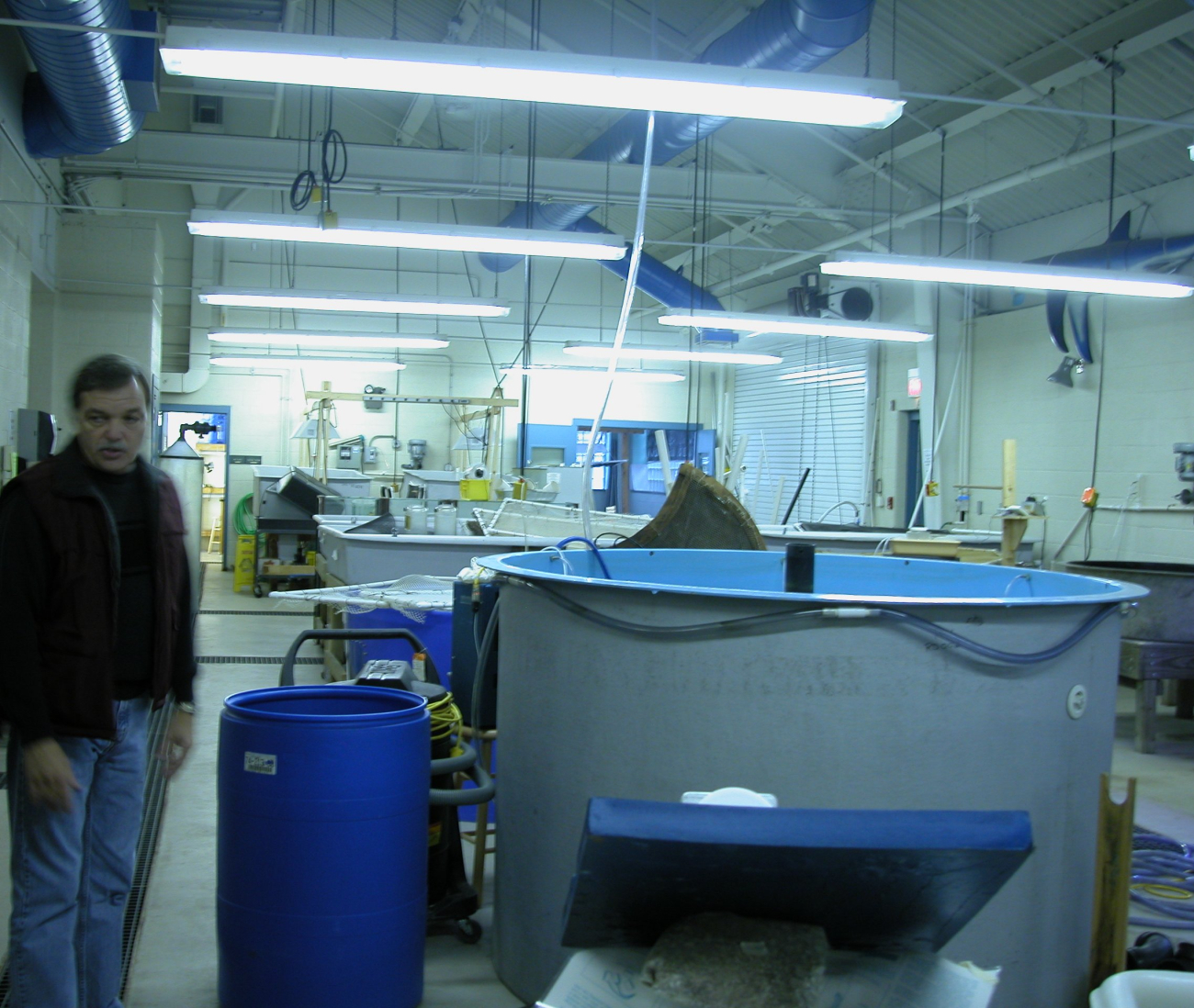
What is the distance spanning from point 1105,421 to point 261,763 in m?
7.54

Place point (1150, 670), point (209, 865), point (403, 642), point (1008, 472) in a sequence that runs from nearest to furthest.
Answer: point (209, 865) < point (403, 642) < point (1150, 670) < point (1008, 472)

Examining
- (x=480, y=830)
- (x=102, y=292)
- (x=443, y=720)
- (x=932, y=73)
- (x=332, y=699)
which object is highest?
(x=932, y=73)

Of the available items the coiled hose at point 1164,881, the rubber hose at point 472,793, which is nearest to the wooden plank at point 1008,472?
the coiled hose at point 1164,881

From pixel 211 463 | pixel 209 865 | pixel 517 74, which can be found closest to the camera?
pixel 209 865

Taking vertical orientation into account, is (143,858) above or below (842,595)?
below

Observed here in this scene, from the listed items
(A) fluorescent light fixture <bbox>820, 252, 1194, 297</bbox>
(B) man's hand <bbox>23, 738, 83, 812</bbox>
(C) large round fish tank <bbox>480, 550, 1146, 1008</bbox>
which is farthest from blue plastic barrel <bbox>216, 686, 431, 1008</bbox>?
(A) fluorescent light fixture <bbox>820, 252, 1194, 297</bbox>

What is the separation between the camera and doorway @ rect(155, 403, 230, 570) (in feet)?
41.9

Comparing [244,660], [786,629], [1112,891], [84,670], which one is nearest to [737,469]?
[244,660]

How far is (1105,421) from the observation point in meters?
7.95

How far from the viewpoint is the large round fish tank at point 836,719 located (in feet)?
6.48

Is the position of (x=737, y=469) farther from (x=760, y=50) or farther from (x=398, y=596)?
(x=398, y=596)

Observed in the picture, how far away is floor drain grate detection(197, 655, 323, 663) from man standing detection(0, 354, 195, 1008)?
15.1ft

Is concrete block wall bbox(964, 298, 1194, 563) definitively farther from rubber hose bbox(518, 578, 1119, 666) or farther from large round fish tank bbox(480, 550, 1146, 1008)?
rubber hose bbox(518, 578, 1119, 666)

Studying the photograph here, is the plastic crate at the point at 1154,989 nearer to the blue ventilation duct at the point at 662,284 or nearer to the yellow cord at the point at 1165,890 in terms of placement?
the yellow cord at the point at 1165,890
